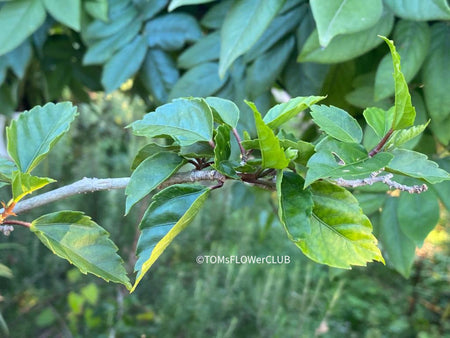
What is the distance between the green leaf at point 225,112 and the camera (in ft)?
1.10

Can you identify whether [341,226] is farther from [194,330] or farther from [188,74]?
[194,330]

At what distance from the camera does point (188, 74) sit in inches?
27.4

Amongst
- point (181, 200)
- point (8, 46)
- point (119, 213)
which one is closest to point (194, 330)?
point (119, 213)

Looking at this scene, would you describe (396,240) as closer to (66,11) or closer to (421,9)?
(421,9)

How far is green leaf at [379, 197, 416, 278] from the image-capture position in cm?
64

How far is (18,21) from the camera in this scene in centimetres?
67

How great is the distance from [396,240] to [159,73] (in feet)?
1.41

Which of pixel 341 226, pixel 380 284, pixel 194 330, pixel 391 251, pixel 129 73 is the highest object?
pixel 341 226

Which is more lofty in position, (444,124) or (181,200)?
(181,200)

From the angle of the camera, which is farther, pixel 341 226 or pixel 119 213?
pixel 119 213

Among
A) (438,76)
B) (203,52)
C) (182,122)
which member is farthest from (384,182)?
(203,52)

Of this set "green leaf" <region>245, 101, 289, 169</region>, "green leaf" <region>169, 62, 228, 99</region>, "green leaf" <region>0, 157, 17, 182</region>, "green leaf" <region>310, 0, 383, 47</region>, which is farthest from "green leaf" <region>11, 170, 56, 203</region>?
"green leaf" <region>169, 62, 228, 99</region>

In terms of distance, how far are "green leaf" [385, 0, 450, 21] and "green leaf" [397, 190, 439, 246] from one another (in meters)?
0.22

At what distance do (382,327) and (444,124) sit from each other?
1.21m
